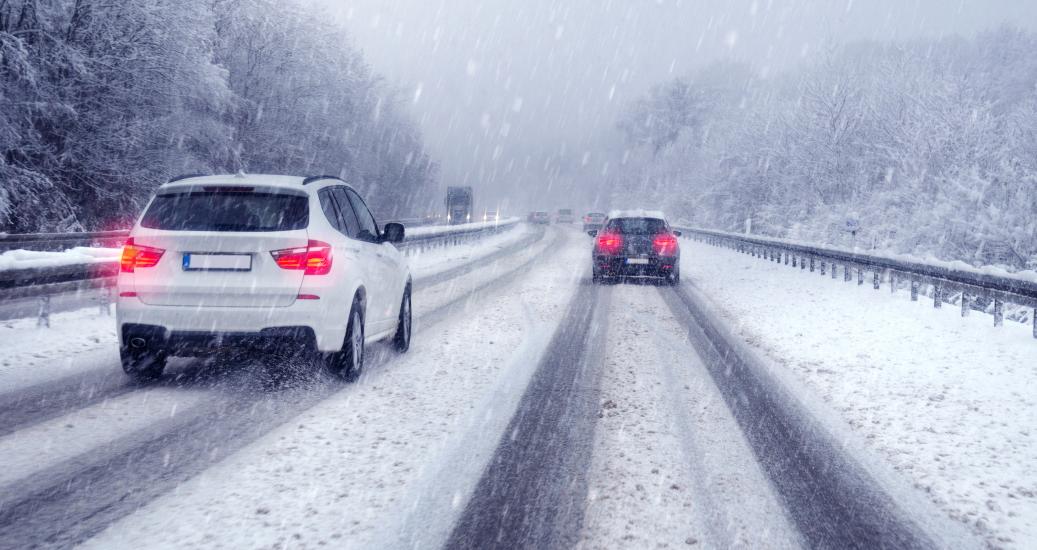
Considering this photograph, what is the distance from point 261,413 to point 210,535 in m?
2.26

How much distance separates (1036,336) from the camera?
8484mm

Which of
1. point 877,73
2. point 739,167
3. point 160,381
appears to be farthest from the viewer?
point 739,167

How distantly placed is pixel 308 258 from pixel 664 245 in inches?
437

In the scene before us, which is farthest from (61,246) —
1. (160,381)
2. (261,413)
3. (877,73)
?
(877,73)

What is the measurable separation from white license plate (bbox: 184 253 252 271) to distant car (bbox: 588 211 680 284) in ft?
36.4

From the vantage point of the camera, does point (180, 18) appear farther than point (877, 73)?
No

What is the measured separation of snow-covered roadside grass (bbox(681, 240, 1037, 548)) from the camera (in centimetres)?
412

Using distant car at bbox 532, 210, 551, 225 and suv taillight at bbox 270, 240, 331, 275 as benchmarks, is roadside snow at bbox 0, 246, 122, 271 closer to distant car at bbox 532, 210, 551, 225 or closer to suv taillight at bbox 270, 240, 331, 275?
suv taillight at bbox 270, 240, 331, 275

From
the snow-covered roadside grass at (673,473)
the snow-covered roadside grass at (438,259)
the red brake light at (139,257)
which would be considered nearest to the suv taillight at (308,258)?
the red brake light at (139,257)

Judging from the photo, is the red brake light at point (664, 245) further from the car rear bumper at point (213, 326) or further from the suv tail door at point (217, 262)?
the car rear bumper at point (213, 326)

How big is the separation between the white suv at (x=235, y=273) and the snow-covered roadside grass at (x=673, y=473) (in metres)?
2.37

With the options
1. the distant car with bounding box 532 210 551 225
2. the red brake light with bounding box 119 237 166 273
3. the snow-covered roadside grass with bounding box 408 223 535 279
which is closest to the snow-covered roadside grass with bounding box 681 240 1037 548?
the red brake light with bounding box 119 237 166 273

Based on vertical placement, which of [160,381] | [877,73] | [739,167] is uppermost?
[877,73]

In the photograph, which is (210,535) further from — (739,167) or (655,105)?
(655,105)
